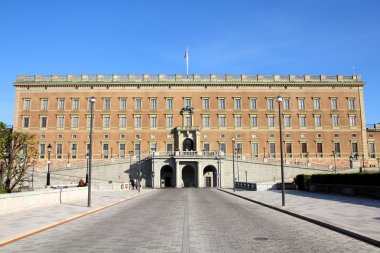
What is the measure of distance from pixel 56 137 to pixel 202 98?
27782 millimetres

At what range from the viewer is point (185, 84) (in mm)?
71812

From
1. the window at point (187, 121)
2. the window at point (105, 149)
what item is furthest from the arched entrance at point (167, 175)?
the window at point (105, 149)

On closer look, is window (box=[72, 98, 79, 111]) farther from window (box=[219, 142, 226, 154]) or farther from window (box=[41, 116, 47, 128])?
window (box=[219, 142, 226, 154])

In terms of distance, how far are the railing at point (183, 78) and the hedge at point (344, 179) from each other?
33.0 meters

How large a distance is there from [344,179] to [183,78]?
45163 millimetres

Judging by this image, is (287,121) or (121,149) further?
(287,121)

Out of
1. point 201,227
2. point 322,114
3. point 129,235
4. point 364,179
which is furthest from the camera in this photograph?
point 322,114

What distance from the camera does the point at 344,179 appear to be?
31.8 meters

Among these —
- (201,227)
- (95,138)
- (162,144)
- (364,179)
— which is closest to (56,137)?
(95,138)

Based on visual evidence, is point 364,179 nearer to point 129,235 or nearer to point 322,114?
point 129,235

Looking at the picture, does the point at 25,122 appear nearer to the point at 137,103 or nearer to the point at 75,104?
the point at 75,104

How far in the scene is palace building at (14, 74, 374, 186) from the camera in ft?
227

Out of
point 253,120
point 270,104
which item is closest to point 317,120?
point 270,104

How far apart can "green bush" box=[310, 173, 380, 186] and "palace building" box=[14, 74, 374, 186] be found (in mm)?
31059
